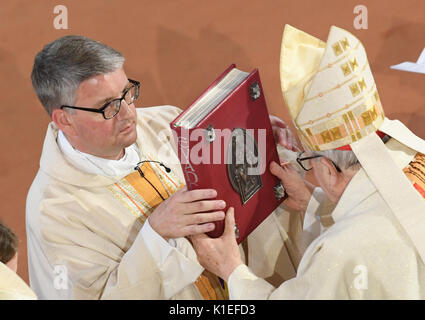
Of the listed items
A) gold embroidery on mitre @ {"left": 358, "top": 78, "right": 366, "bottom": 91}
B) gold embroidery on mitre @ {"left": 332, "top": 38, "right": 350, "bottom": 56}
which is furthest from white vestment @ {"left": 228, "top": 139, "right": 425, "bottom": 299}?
gold embroidery on mitre @ {"left": 332, "top": 38, "right": 350, "bottom": 56}

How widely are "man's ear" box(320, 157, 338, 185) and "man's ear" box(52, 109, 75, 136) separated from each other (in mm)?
1144

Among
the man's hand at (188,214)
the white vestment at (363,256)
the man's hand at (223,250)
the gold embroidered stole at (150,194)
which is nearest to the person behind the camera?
the white vestment at (363,256)

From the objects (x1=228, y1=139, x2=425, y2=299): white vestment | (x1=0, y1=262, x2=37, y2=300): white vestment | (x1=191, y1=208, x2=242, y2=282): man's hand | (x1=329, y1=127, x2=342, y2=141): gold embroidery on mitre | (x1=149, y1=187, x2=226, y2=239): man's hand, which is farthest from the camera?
(x1=191, y1=208, x2=242, y2=282): man's hand

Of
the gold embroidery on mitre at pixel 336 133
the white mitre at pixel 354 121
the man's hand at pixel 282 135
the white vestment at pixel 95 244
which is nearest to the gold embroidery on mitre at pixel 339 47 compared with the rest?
the white mitre at pixel 354 121

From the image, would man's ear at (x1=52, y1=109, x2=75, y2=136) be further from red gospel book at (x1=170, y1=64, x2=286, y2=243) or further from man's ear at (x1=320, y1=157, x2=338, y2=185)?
man's ear at (x1=320, y1=157, x2=338, y2=185)

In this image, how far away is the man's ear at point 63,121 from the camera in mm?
2907

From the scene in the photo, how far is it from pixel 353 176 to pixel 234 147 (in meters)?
0.55

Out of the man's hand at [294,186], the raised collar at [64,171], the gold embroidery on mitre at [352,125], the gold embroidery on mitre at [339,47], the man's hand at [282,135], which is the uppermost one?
the gold embroidery on mitre at [339,47]

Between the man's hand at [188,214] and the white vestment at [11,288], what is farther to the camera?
the man's hand at [188,214]

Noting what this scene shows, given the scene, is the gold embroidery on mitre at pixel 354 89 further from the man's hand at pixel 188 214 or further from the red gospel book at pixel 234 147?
the man's hand at pixel 188 214

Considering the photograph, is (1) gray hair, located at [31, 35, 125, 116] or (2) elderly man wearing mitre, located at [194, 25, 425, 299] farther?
(1) gray hair, located at [31, 35, 125, 116]

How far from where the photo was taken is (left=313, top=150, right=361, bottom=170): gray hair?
2563mm

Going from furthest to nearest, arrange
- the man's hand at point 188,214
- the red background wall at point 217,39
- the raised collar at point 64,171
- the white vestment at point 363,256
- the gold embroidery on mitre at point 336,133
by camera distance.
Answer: the red background wall at point 217,39
the raised collar at point 64,171
the man's hand at point 188,214
the gold embroidery on mitre at point 336,133
the white vestment at point 363,256

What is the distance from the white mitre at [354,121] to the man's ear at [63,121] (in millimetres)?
990
